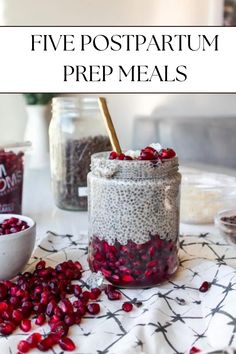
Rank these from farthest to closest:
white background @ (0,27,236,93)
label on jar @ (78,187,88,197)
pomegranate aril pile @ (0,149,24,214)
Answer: white background @ (0,27,236,93) < label on jar @ (78,187,88,197) < pomegranate aril pile @ (0,149,24,214)

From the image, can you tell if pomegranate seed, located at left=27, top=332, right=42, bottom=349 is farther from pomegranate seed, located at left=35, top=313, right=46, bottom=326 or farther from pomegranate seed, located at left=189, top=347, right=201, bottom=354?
pomegranate seed, located at left=189, top=347, right=201, bottom=354

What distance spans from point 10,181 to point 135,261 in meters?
0.34

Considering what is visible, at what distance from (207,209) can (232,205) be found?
0.05 metres

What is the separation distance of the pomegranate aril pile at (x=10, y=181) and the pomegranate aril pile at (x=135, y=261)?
28 centimetres

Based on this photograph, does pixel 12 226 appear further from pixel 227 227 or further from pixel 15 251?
pixel 227 227

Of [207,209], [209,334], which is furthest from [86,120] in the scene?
[209,334]

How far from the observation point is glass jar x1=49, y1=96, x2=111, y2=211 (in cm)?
94

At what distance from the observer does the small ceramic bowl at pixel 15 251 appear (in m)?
0.59

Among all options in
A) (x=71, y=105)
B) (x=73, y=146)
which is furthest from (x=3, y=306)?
(x=71, y=105)

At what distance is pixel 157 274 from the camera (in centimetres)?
59

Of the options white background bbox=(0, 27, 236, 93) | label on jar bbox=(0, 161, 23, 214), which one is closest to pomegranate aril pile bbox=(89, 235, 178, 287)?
label on jar bbox=(0, 161, 23, 214)

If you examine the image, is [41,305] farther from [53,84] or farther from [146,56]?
[53,84]

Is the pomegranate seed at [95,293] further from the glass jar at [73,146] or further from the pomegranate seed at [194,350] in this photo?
the glass jar at [73,146]

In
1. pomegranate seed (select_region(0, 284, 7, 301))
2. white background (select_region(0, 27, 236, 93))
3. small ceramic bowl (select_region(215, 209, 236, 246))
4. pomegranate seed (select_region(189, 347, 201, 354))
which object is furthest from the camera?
white background (select_region(0, 27, 236, 93))
